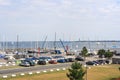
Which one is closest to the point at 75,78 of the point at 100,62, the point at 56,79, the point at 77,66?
the point at 77,66

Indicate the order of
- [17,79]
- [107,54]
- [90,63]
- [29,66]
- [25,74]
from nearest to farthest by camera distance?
[17,79] → [25,74] → [29,66] → [90,63] → [107,54]

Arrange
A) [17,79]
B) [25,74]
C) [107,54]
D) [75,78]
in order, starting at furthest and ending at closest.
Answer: [107,54]
[25,74]
[17,79]
[75,78]

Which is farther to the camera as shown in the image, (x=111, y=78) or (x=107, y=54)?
(x=107, y=54)

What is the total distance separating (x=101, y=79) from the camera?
50781mm

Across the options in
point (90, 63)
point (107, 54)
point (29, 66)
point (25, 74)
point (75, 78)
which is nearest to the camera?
point (75, 78)

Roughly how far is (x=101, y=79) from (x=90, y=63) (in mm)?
23371

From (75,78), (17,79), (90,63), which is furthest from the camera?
(90,63)

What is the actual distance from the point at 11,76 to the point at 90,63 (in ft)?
104

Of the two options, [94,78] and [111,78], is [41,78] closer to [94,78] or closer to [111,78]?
[94,78]

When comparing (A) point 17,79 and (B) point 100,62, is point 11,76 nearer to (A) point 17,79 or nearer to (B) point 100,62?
(A) point 17,79

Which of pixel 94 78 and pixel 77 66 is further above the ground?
pixel 77 66

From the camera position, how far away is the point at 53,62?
7481cm

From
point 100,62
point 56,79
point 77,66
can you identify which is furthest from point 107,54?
point 77,66

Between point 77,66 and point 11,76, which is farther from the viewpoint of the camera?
point 11,76
